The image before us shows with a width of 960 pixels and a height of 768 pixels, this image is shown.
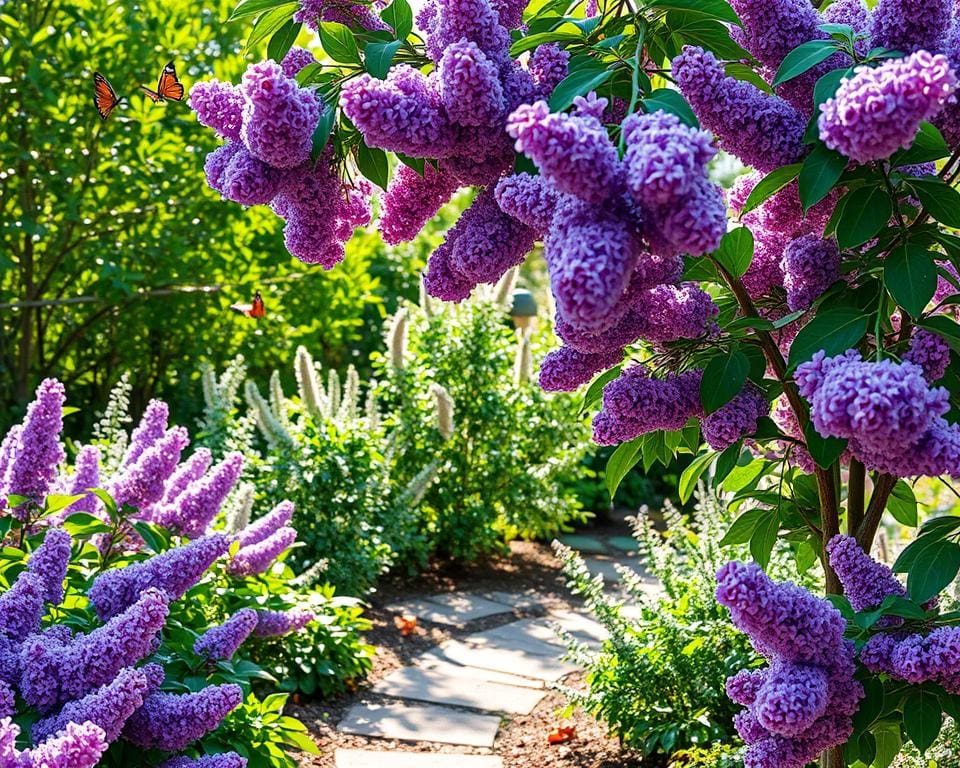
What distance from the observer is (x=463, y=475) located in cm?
650

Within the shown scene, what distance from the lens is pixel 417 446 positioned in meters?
6.24

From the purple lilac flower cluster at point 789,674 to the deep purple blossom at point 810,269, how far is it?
1.55 ft

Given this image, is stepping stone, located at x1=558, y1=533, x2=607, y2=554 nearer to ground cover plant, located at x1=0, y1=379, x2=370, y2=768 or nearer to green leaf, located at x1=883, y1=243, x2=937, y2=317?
ground cover plant, located at x1=0, y1=379, x2=370, y2=768

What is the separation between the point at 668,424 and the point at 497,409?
4.84 m

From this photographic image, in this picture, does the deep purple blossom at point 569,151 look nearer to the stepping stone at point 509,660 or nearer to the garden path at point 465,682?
the garden path at point 465,682

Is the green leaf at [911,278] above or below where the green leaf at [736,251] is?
below

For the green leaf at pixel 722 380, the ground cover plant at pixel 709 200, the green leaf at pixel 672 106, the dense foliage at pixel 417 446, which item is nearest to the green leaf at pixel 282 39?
the ground cover plant at pixel 709 200

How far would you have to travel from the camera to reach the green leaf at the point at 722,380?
1595mm

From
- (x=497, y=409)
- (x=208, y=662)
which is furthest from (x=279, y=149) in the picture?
(x=497, y=409)

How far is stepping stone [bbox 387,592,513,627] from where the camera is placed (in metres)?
5.45

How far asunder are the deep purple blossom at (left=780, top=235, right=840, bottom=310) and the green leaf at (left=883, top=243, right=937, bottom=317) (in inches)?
7.3

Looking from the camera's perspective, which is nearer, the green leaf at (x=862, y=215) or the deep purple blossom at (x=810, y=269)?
the green leaf at (x=862, y=215)

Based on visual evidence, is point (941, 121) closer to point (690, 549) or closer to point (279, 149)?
point (279, 149)

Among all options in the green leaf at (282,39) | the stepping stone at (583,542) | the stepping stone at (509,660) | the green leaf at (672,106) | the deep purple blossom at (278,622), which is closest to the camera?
the green leaf at (672,106)
